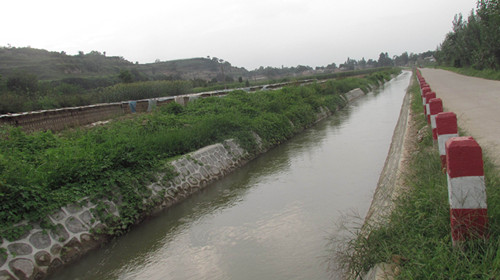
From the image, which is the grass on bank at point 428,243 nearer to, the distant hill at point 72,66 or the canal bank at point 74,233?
the canal bank at point 74,233

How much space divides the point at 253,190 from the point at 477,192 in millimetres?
5804

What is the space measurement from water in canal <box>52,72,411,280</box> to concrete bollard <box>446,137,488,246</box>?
189 cm

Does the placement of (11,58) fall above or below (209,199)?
above

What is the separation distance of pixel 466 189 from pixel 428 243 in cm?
57

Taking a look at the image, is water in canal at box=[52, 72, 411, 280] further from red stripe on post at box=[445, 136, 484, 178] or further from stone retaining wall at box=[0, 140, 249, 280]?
red stripe on post at box=[445, 136, 484, 178]

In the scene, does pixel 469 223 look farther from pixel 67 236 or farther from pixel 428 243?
pixel 67 236

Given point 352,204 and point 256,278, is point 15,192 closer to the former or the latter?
point 256,278

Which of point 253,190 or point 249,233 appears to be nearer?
point 249,233

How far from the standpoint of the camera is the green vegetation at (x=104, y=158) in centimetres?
539

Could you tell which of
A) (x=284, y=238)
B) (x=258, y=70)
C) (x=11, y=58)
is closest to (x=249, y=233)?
(x=284, y=238)

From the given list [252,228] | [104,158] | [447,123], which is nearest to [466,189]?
[447,123]

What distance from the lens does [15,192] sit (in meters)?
5.23

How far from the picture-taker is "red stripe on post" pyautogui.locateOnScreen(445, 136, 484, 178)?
257cm

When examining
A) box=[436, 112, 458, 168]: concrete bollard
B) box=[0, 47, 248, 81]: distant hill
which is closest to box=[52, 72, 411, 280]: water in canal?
box=[436, 112, 458, 168]: concrete bollard
